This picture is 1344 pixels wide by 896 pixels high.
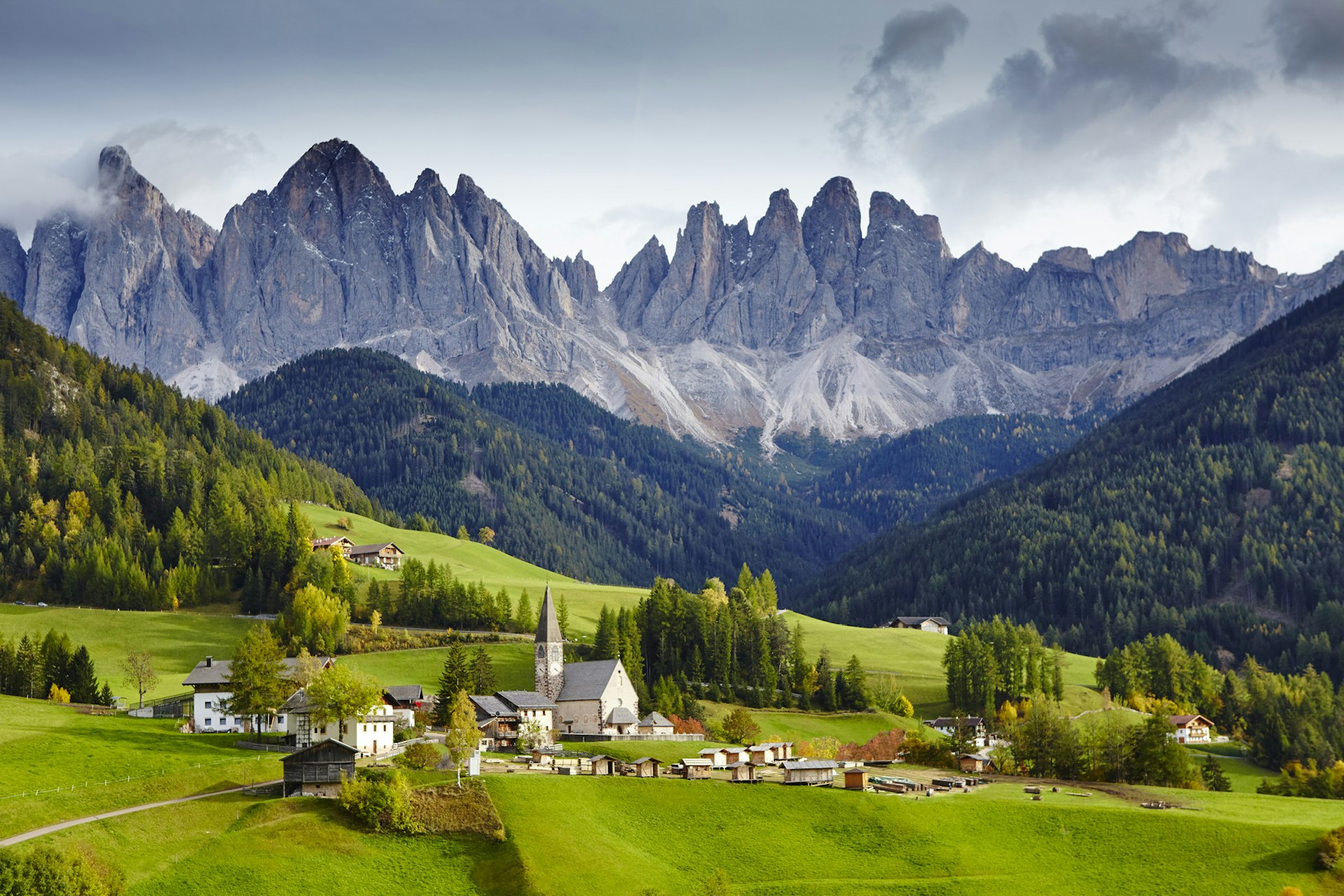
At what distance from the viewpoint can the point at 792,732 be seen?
139500 mm

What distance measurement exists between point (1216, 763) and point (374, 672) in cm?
9079

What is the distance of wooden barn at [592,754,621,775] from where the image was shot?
10219cm

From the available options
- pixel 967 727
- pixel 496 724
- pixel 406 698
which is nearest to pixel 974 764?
pixel 967 727

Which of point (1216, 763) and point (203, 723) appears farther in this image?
point (1216, 763)

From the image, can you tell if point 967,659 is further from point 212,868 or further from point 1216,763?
point 212,868

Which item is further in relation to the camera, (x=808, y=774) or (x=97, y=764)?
(x=808, y=774)

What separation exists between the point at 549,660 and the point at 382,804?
45060mm

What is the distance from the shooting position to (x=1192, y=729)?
158875 mm

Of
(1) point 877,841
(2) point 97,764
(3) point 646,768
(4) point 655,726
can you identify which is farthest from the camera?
(4) point 655,726

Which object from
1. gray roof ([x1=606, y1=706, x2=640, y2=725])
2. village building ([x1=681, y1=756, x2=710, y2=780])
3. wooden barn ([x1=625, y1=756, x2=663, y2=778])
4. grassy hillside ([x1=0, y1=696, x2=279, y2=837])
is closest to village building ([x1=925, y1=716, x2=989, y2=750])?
gray roof ([x1=606, y1=706, x2=640, y2=725])

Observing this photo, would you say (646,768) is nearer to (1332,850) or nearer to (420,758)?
(420,758)

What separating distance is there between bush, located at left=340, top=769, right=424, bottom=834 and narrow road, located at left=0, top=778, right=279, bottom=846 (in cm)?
839

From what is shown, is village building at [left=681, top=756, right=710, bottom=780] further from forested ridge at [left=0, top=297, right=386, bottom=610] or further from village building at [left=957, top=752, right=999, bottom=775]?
forested ridge at [left=0, top=297, right=386, bottom=610]

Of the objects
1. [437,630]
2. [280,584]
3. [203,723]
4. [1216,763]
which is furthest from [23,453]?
[1216,763]
